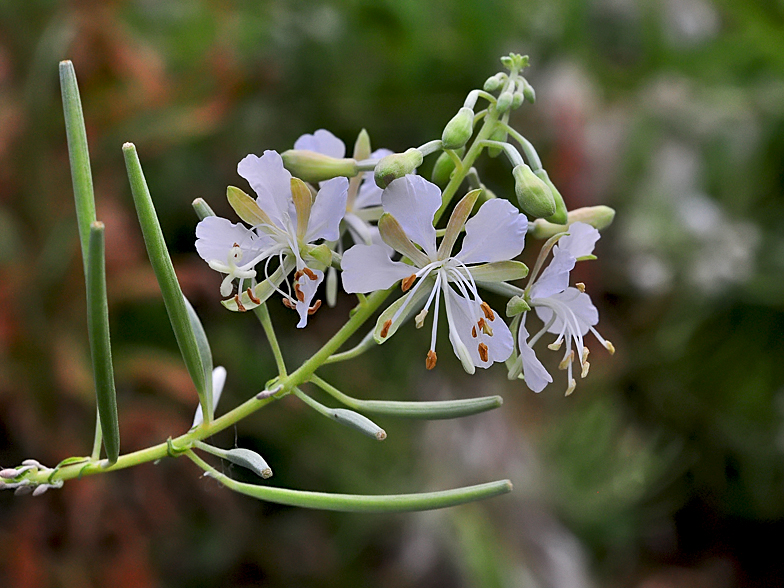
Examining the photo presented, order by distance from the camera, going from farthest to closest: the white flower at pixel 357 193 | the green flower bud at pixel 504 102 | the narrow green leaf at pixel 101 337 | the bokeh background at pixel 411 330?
the bokeh background at pixel 411 330 → the white flower at pixel 357 193 → the green flower bud at pixel 504 102 → the narrow green leaf at pixel 101 337

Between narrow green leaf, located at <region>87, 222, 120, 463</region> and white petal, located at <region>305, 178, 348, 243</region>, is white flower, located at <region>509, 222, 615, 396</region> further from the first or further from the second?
narrow green leaf, located at <region>87, 222, 120, 463</region>

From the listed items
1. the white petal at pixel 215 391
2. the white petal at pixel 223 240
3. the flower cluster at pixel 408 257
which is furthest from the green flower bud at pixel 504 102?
the white petal at pixel 215 391

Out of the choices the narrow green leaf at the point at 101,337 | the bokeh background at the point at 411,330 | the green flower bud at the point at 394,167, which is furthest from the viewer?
the bokeh background at the point at 411,330

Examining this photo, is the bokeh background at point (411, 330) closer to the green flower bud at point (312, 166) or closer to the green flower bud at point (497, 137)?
the green flower bud at point (312, 166)

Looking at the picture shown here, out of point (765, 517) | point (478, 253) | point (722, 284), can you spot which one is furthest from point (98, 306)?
point (765, 517)

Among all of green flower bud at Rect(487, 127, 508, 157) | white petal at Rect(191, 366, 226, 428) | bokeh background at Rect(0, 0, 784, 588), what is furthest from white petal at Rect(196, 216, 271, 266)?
bokeh background at Rect(0, 0, 784, 588)

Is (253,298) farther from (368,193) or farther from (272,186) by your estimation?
(368,193)

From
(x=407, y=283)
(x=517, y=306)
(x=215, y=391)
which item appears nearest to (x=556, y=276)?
(x=517, y=306)
